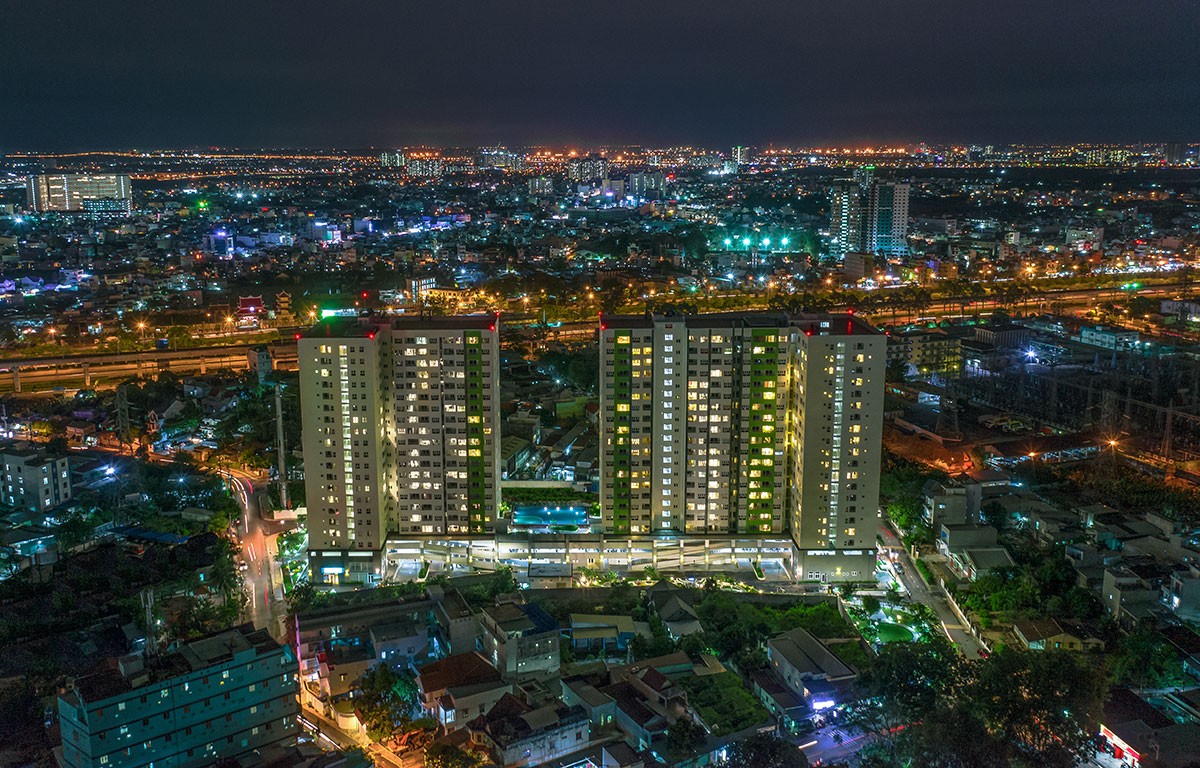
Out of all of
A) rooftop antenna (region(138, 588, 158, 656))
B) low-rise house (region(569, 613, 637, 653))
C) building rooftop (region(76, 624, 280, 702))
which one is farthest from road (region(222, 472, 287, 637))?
low-rise house (region(569, 613, 637, 653))

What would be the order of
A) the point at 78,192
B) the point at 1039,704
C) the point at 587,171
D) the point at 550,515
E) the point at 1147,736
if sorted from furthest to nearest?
the point at 587,171 < the point at 78,192 < the point at 550,515 < the point at 1147,736 < the point at 1039,704

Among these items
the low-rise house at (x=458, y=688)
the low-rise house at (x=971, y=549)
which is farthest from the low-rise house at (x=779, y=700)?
the low-rise house at (x=971, y=549)

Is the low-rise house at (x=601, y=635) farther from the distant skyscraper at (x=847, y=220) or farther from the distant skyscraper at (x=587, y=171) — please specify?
the distant skyscraper at (x=587, y=171)

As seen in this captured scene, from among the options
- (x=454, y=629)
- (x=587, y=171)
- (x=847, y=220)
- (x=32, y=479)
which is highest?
(x=587, y=171)

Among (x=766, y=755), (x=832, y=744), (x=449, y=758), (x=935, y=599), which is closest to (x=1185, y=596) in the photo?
(x=935, y=599)

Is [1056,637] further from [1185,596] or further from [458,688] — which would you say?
[458,688]
